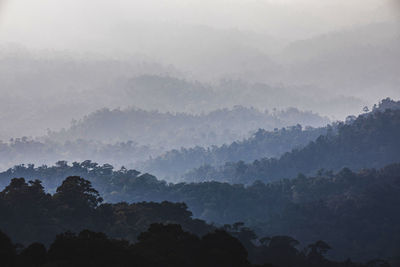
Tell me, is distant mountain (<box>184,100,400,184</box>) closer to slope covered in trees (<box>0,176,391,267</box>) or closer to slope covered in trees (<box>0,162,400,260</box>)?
slope covered in trees (<box>0,162,400,260</box>)

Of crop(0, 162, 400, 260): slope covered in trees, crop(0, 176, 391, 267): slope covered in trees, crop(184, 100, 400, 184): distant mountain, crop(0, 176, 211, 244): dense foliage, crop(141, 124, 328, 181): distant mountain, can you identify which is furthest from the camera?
crop(141, 124, 328, 181): distant mountain

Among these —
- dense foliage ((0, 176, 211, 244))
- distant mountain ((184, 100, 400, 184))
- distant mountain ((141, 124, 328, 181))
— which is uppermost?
distant mountain ((141, 124, 328, 181))

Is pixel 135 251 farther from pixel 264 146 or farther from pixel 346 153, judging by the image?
pixel 264 146

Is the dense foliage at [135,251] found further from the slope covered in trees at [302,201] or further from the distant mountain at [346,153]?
the distant mountain at [346,153]

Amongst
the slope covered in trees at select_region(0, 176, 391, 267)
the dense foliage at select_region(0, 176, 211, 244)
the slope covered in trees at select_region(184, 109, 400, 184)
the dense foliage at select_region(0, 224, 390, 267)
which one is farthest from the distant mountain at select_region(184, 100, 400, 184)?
the dense foliage at select_region(0, 224, 390, 267)

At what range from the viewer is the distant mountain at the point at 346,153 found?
426ft

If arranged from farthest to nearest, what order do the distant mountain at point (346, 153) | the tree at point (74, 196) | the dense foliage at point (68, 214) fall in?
the distant mountain at point (346, 153) → the tree at point (74, 196) → the dense foliage at point (68, 214)

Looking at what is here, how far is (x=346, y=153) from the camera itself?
134 m

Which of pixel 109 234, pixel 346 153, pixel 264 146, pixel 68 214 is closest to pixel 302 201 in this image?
pixel 346 153

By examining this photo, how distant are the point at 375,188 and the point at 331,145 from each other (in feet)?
132

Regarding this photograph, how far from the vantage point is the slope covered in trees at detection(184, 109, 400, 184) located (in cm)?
12962

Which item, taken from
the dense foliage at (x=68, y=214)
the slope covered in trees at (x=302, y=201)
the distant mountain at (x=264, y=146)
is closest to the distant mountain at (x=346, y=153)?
the slope covered in trees at (x=302, y=201)

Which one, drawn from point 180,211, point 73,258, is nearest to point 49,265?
point 73,258

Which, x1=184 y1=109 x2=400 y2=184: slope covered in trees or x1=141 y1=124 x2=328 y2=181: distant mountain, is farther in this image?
x1=141 y1=124 x2=328 y2=181: distant mountain
